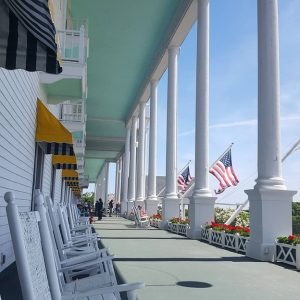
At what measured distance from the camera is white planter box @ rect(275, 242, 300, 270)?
7593 millimetres

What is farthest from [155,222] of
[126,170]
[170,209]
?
[126,170]

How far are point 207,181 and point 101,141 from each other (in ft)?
91.3

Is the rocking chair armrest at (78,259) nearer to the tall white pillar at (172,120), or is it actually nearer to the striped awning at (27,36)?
→ the striped awning at (27,36)

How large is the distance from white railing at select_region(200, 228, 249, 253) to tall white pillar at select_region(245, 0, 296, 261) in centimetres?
76

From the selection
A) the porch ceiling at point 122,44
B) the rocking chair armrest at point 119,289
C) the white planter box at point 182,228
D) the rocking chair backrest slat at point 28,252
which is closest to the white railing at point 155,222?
the white planter box at point 182,228

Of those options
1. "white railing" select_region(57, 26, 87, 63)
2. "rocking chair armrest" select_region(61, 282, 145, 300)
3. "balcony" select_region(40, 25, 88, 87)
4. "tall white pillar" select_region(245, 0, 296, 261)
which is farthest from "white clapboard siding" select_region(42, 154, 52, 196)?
"rocking chair armrest" select_region(61, 282, 145, 300)

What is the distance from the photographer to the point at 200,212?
13742 mm

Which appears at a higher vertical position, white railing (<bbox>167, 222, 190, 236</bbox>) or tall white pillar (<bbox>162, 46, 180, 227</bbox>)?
tall white pillar (<bbox>162, 46, 180, 227</bbox>)

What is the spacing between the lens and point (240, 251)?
10.0 m

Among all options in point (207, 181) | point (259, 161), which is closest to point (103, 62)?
point (207, 181)

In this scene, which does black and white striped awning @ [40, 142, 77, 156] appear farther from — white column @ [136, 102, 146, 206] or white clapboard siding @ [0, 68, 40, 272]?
white column @ [136, 102, 146, 206]

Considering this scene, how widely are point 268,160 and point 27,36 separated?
7368mm

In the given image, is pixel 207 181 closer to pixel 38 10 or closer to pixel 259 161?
pixel 259 161

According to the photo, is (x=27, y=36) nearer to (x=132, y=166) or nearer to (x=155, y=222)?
(x=155, y=222)
